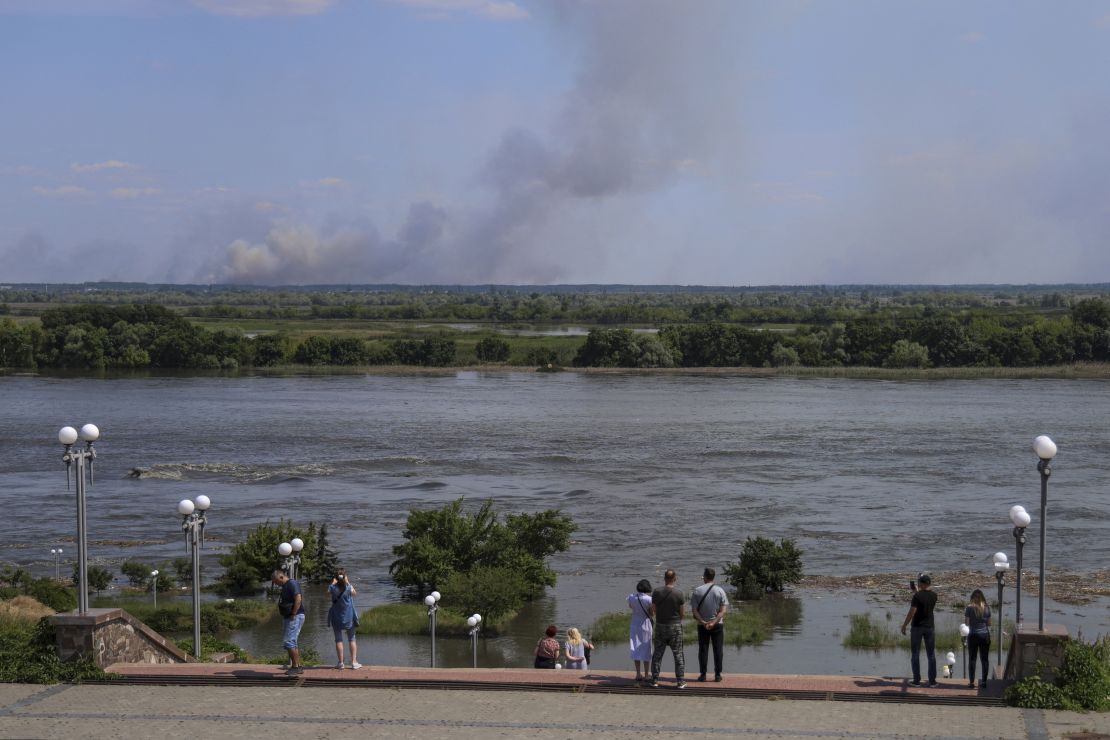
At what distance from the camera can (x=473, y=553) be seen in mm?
30281

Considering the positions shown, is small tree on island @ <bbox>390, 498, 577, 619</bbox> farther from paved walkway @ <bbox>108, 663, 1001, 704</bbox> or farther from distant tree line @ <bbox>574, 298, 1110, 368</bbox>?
distant tree line @ <bbox>574, 298, 1110, 368</bbox>

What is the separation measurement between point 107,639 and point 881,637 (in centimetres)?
1589

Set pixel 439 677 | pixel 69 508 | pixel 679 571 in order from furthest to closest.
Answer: pixel 69 508 → pixel 679 571 → pixel 439 677

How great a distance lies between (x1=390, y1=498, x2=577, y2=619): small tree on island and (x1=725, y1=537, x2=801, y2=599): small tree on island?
419 centimetres

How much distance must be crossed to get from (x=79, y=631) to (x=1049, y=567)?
25285 mm

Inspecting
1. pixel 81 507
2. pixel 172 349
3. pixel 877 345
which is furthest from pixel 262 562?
pixel 877 345

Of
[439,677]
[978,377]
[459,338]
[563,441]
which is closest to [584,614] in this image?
[439,677]

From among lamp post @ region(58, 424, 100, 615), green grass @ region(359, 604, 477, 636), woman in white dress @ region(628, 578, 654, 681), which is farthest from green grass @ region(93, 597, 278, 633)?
woman in white dress @ region(628, 578, 654, 681)

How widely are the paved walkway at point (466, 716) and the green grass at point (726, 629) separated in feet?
41.3

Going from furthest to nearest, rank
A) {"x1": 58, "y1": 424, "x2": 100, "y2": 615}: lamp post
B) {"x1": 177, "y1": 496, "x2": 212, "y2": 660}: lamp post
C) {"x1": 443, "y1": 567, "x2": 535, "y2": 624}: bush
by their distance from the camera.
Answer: {"x1": 443, "y1": 567, "x2": 535, "y2": 624}: bush → {"x1": 177, "y1": 496, "x2": 212, "y2": 660}: lamp post → {"x1": 58, "y1": 424, "x2": 100, "y2": 615}: lamp post

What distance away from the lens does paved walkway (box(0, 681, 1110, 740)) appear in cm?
1162

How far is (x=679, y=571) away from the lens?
3200 cm

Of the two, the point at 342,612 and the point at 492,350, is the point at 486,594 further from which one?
the point at 492,350

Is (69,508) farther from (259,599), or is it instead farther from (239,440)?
(239,440)
